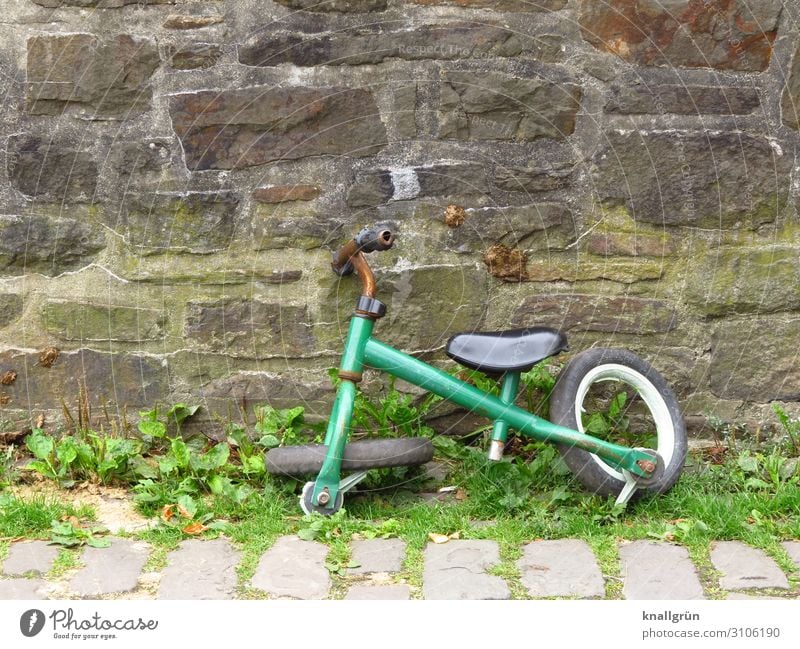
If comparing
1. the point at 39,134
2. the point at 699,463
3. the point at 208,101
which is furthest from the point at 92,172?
the point at 699,463

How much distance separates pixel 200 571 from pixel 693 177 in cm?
209

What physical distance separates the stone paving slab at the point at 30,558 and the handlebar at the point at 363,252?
4.03 feet

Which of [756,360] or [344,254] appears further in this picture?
[756,360]

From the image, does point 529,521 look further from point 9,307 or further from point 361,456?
point 9,307

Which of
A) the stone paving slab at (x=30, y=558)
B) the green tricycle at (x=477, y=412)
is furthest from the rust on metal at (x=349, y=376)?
the stone paving slab at (x=30, y=558)

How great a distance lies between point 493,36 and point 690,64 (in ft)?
2.21

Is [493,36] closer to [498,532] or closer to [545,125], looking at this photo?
[545,125]

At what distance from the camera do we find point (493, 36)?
3672 mm

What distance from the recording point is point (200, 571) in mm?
3088

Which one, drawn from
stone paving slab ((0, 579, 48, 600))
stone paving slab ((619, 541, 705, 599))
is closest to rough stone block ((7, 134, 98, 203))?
stone paving slab ((0, 579, 48, 600))

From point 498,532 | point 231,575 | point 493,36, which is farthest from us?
point 493,36

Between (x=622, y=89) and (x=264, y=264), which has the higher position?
(x=622, y=89)

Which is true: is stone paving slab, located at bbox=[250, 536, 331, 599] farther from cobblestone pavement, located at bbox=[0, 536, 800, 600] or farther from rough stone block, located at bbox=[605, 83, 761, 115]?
rough stone block, located at bbox=[605, 83, 761, 115]

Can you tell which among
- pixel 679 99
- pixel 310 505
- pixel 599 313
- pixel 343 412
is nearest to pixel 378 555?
pixel 310 505
